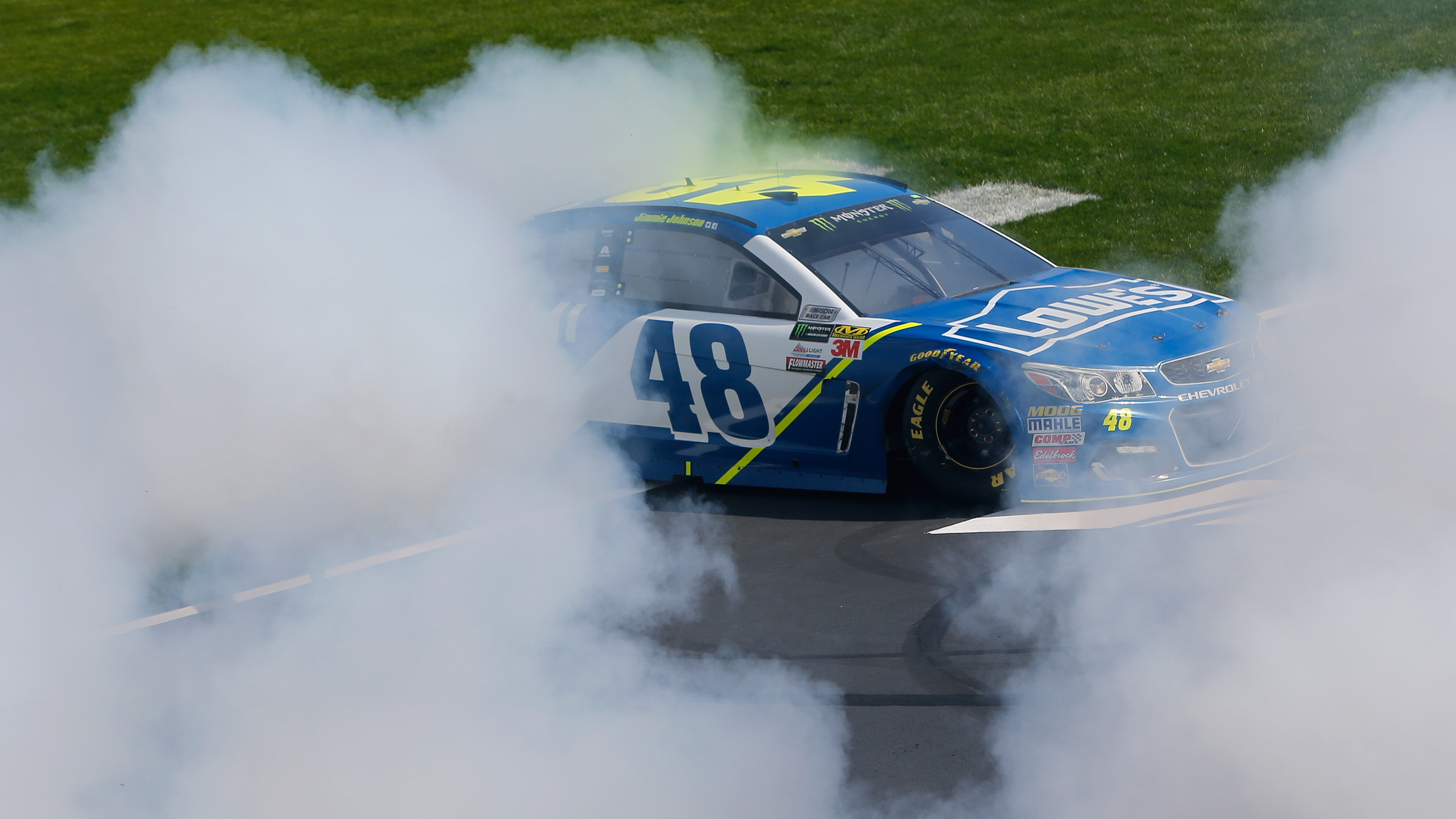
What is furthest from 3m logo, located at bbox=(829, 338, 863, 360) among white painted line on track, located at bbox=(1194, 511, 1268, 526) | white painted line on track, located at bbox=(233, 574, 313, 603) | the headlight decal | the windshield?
white painted line on track, located at bbox=(233, 574, 313, 603)

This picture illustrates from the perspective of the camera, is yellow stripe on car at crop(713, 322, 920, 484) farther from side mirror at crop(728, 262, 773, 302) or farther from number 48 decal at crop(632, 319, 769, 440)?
side mirror at crop(728, 262, 773, 302)

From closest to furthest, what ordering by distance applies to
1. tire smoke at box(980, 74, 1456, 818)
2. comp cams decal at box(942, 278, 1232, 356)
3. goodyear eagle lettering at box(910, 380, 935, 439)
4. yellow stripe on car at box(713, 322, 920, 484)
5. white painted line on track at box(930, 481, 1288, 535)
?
tire smoke at box(980, 74, 1456, 818) < white painted line on track at box(930, 481, 1288, 535) < comp cams decal at box(942, 278, 1232, 356) < goodyear eagle lettering at box(910, 380, 935, 439) < yellow stripe on car at box(713, 322, 920, 484)

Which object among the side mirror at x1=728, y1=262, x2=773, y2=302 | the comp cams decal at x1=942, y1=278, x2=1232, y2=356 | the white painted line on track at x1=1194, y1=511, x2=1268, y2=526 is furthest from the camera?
the side mirror at x1=728, y1=262, x2=773, y2=302

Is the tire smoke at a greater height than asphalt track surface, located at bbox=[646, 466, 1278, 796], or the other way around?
the tire smoke

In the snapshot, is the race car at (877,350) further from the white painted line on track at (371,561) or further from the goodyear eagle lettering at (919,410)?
the white painted line on track at (371,561)

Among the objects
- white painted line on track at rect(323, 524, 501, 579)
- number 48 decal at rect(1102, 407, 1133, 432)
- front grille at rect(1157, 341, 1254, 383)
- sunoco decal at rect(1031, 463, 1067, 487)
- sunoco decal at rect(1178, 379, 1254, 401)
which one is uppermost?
front grille at rect(1157, 341, 1254, 383)

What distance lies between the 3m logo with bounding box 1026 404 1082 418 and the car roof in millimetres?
1659

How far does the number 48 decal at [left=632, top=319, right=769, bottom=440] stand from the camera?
6.61 m

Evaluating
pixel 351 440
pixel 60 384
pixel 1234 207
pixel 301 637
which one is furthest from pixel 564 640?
pixel 1234 207

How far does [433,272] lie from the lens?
7.64 meters

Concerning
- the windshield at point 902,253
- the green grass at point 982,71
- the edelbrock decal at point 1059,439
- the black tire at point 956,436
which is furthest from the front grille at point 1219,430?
the green grass at point 982,71

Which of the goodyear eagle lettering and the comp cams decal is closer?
the comp cams decal

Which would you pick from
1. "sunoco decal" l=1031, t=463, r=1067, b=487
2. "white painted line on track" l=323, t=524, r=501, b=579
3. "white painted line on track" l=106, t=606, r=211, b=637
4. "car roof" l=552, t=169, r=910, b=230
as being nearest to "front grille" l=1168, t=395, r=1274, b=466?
"sunoco decal" l=1031, t=463, r=1067, b=487

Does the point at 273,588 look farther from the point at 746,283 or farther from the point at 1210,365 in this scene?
the point at 1210,365
